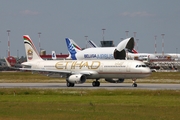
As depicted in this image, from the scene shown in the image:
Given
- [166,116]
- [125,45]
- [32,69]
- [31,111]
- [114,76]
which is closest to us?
[166,116]

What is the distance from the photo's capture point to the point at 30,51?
224 ft

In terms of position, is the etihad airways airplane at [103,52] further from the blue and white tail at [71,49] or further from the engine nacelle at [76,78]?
the engine nacelle at [76,78]

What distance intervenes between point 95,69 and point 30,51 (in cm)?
1284

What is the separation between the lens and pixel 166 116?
24.7m

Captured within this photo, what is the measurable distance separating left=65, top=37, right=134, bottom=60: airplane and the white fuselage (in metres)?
58.3

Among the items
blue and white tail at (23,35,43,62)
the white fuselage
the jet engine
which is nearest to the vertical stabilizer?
the jet engine

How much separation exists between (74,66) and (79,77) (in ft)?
11.4

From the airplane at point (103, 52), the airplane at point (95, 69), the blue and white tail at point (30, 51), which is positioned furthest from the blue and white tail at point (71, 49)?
the airplane at point (95, 69)

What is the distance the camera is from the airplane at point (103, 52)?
12212 cm

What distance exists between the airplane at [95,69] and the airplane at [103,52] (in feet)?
188

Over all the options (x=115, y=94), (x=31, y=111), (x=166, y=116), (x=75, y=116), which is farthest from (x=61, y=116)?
(x=115, y=94)

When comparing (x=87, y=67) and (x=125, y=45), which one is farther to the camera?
(x=125, y=45)

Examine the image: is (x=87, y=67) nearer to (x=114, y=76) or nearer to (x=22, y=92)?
(x=114, y=76)

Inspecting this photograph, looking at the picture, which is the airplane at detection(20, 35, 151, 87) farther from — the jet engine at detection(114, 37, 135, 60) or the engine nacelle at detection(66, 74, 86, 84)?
the jet engine at detection(114, 37, 135, 60)
